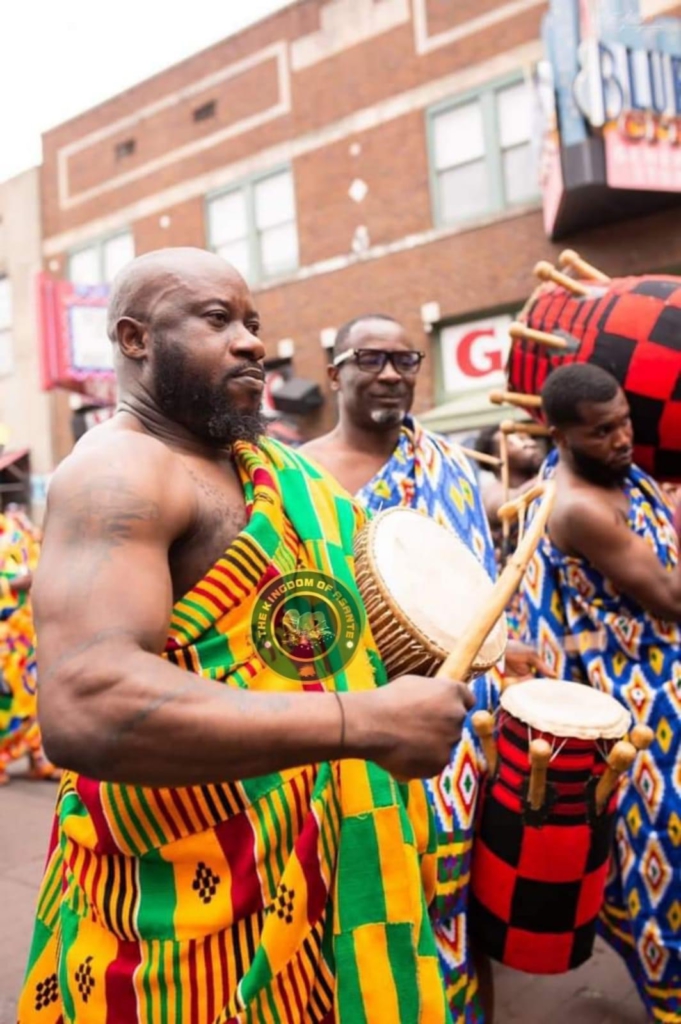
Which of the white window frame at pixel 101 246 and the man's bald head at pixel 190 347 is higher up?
the white window frame at pixel 101 246

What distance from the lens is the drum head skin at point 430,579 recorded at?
1463mm

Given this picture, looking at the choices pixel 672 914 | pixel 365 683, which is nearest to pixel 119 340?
pixel 365 683

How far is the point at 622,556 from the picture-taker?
2520mm

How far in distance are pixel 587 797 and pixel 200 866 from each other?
3.77ft

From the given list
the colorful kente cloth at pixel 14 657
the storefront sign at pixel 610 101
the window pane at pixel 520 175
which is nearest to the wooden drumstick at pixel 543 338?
the colorful kente cloth at pixel 14 657

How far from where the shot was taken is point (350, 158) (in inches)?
490

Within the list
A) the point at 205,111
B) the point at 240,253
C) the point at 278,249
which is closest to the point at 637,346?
the point at 278,249

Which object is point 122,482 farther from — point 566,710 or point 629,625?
point 629,625

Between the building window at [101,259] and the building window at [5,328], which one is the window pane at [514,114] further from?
the building window at [5,328]

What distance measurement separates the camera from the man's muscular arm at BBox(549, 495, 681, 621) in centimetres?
250

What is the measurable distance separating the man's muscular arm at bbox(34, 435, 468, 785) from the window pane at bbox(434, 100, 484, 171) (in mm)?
11501

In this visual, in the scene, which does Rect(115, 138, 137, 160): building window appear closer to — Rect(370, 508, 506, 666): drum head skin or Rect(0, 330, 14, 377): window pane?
Rect(0, 330, 14, 377): window pane

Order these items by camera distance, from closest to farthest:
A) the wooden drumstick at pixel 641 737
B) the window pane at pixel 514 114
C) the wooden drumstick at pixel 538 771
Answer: the wooden drumstick at pixel 538 771 < the wooden drumstick at pixel 641 737 < the window pane at pixel 514 114

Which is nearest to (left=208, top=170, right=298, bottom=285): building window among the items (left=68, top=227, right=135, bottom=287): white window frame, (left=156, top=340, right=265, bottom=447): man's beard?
(left=68, top=227, right=135, bottom=287): white window frame
